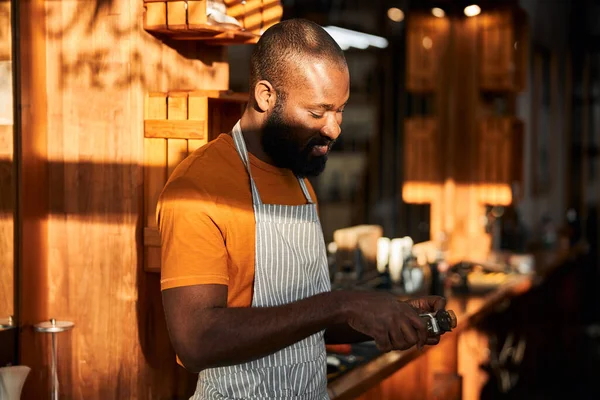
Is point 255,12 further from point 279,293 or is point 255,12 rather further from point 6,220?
point 279,293

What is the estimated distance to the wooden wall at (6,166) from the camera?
2492mm

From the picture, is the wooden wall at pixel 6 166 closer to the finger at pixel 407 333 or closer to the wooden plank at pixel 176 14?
the wooden plank at pixel 176 14

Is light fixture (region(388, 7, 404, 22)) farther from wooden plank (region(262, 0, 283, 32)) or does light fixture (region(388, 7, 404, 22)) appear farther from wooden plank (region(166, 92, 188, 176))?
wooden plank (region(166, 92, 188, 176))

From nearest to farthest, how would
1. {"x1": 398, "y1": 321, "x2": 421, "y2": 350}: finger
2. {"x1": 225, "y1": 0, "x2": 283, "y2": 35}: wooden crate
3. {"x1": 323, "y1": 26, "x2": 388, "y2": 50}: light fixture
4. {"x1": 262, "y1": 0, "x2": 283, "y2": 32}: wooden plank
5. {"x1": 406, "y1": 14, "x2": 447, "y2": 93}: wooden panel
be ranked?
{"x1": 398, "y1": 321, "x2": 421, "y2": 350}: finger < {"x1": 225, "y1": 0, "x2": 283, "y2": 35}: wooden crate < {"x1": 262, "y1": 0, "x2": 283, "y2": 32}: wooden plank < {"x1": 323, "y1": 26, "x2": 388, "y2": 50}: light fixture < {"x1": 406, "y1": 14, "x2": 447, "y2": 93}: wooden panel

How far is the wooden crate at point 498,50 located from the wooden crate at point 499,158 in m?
0.29

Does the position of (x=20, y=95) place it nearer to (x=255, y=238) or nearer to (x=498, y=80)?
(x=255, y=238)

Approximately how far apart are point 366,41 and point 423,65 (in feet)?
1.49

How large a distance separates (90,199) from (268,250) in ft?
2.55

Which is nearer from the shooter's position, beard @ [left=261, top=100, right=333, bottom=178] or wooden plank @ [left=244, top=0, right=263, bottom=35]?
beard @ [left=261, top=100, right=333, bottom=178]

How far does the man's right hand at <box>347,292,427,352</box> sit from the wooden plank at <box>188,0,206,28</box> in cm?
114

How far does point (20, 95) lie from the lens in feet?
8.32

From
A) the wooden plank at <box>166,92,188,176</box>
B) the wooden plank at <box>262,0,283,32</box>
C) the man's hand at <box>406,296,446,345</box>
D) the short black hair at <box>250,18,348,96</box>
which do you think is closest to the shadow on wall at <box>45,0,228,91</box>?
the wooden plank at <box>166,92,188,176</box>

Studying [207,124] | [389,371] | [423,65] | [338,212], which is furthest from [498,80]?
[207,124]

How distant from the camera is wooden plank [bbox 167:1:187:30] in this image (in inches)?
104
